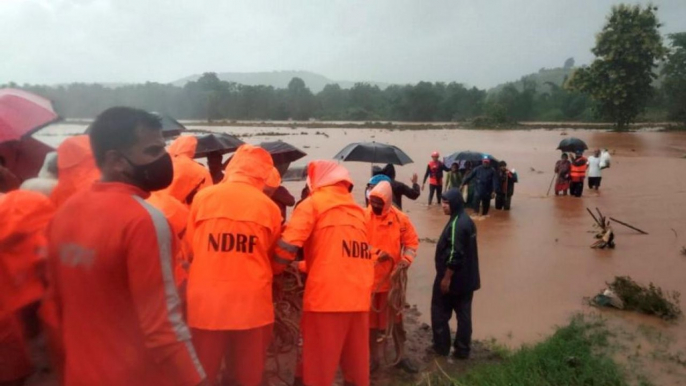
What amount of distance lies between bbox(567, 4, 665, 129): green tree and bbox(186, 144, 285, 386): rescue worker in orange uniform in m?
40.1

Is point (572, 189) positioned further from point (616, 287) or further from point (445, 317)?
point (445, 317)

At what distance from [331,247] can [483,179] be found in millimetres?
10039

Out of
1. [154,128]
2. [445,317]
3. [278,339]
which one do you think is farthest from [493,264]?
[154,128]

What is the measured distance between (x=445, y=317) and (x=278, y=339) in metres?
1.74

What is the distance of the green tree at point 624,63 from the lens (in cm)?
3734

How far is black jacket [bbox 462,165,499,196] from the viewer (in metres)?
13.1

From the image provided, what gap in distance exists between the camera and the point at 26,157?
4066 mm

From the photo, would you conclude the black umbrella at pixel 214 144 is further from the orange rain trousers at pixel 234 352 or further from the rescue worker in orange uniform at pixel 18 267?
the rescue worker in orange uniform at pixel 18 267

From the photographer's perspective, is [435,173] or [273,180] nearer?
[273,180]

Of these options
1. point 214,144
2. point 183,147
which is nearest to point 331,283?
point 183,147

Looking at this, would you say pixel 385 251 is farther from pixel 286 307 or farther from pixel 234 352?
pixel 234 352

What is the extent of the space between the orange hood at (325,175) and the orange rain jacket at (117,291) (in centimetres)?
177

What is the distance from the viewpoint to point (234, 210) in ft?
10.6

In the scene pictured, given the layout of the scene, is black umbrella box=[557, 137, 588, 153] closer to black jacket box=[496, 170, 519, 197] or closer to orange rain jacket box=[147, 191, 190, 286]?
black jacket box=[496, 170, 519, 197]
